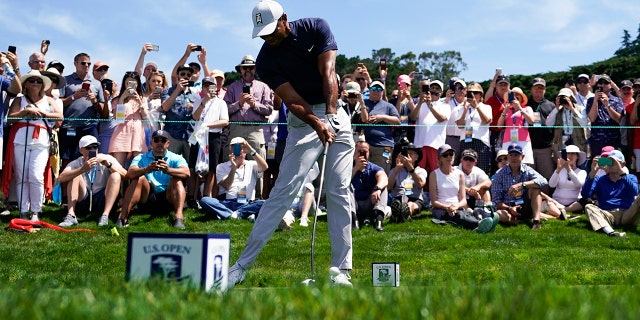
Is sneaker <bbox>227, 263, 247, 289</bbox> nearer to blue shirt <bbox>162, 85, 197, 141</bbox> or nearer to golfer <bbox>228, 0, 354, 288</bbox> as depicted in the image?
golfer <bbox>228, 0, 354, 288</bbox>

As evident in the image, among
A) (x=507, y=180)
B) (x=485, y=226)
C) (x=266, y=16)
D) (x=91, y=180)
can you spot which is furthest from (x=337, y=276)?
(x=91, y=180)

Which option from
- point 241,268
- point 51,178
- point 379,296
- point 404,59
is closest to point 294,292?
point 379,296

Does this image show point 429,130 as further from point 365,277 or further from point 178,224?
point 365,277

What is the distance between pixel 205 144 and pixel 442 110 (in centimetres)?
415

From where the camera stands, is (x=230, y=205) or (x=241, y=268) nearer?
(x=241, y=268)

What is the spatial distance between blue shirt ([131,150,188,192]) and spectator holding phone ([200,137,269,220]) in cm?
66

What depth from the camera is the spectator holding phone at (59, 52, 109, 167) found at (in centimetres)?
1412

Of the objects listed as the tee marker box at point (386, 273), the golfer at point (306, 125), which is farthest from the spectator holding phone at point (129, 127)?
the tee marker box at point (386, 273)

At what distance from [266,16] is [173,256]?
258 centimetres

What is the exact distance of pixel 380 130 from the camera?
14.4 metres

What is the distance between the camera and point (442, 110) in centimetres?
1502

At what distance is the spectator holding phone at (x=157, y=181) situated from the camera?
12.9 meters

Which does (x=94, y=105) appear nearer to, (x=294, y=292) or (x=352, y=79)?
(x=352, y=79)

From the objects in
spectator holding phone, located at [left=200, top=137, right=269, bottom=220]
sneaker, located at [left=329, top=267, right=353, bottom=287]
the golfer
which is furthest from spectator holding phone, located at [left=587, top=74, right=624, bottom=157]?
sneaker, located at [left=329, top=267, right=353, bottom=287]
